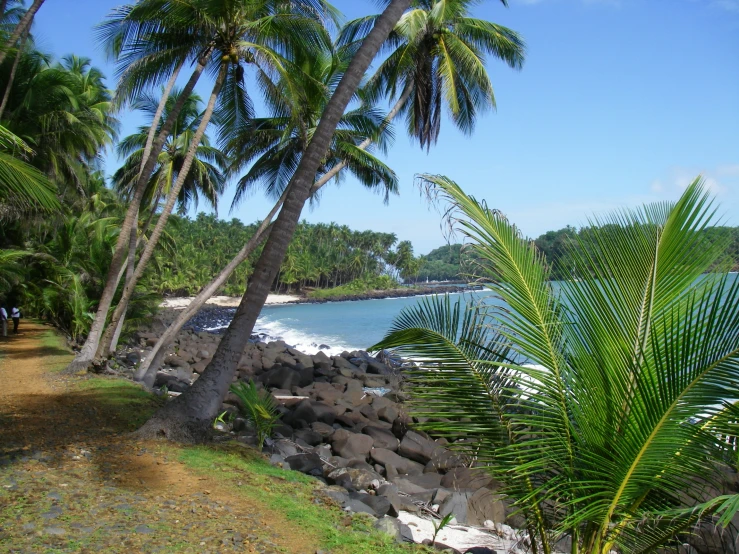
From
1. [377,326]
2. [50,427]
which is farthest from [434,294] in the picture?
[377,326]

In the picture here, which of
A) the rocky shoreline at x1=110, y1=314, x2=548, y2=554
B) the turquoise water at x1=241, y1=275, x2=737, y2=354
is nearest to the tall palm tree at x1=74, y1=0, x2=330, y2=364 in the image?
the rocky shoreline at x1=110, y1=314, x2=548, y2=554

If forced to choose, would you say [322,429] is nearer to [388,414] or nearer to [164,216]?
[388,414]

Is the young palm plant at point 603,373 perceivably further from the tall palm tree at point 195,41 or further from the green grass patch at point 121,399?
the tall palm tree at point 195,41

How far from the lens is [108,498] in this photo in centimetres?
467

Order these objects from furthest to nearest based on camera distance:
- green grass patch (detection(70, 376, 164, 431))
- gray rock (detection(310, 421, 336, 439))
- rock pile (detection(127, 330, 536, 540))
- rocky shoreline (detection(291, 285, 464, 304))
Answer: rocky shoreline (detection(291, 285, 464, 304)), gray rock (detection(310, 421, 336, 439)), green grass patch (detection(70, 376, 164, 431)), rock pile (detection(127, 330, 536, 540))

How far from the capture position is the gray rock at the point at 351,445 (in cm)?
839

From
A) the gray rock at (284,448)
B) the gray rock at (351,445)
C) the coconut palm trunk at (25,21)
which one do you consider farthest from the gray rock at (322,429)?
the coconut palm trunk at (25,21)

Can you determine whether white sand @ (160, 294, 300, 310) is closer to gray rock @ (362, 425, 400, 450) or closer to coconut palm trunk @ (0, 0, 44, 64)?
coconut palm trunk @ (0, 0, 44, 64)

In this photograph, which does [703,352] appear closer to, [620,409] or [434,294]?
[620,409]

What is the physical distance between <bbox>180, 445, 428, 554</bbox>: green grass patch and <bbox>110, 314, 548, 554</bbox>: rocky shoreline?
0.83 feet

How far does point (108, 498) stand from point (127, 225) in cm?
774

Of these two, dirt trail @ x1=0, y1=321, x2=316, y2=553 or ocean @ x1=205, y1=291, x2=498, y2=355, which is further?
ocean @ x1=205, y1=291, x2=498, y2=355

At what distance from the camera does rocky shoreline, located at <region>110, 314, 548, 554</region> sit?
5.68 metres

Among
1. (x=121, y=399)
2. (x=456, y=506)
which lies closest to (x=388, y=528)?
(x=456, y=506)
